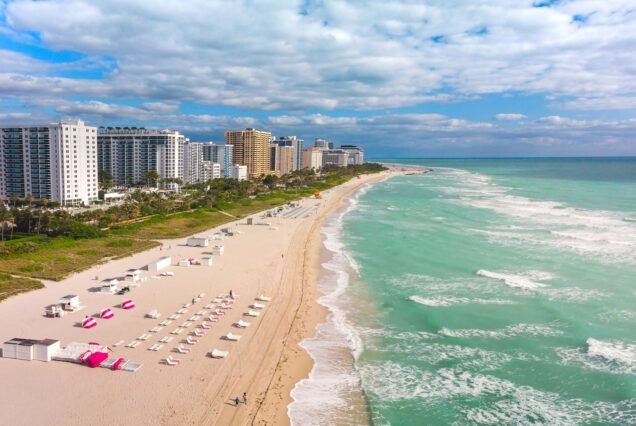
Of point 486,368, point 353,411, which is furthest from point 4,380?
point 486,368

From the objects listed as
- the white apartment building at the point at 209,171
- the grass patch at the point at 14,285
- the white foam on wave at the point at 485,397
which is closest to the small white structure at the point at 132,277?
the grass patch at the point at 14,285

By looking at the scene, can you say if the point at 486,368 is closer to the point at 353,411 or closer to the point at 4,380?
the point at 353,411

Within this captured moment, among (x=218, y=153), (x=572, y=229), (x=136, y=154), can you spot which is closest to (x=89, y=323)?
(x=572, y=229)

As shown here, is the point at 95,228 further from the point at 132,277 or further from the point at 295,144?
the point at 295,144

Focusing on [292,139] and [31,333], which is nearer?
[31,333]

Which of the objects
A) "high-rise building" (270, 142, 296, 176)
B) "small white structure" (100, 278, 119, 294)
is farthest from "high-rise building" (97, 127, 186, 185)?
"small white structure" (100, 278, 119, 294)

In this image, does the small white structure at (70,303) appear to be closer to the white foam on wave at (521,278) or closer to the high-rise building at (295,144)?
the white foam on wave at (521,278)
